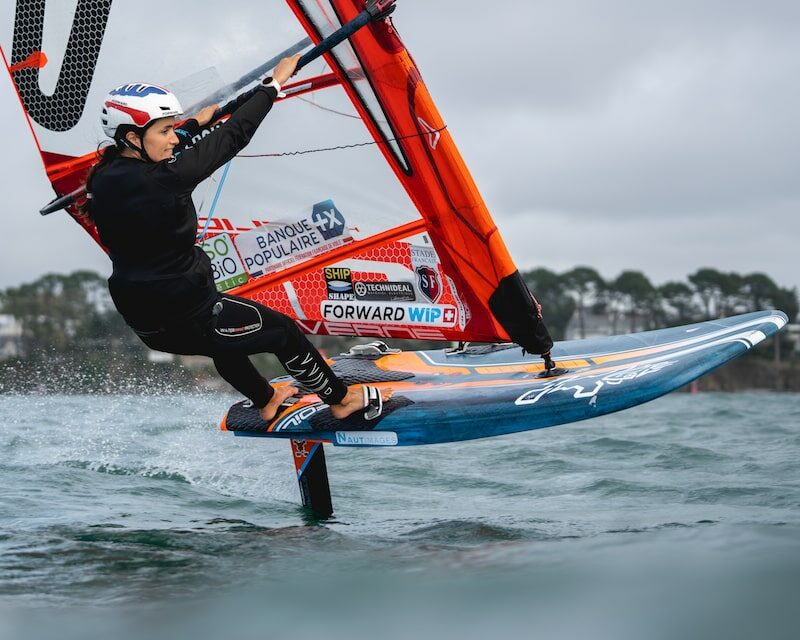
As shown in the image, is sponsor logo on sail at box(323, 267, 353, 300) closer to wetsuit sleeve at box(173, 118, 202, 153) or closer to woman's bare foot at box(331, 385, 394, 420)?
woman's bare foot at box(331, 385, 394, 420)

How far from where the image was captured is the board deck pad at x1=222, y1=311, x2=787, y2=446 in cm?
461

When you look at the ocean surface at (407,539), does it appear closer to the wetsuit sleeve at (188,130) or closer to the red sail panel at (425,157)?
the red sail panel at (425,157)

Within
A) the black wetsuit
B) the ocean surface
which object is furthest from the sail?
the ocean surface

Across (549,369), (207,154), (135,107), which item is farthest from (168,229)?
(549,369)

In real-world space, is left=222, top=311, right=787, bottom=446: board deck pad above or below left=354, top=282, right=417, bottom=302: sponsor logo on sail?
below

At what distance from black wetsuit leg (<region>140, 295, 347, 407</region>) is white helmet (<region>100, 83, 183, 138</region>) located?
85 cm


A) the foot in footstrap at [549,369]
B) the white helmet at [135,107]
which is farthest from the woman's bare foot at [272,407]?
the white helmet at [135,107]

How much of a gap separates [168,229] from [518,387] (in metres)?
1.86

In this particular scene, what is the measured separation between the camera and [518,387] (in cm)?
491

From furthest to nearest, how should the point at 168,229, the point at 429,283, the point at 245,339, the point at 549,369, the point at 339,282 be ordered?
the point at 339,282 < the point at 429,283 < the point at 549,369 < the point at 245,339 < the point at 168,229

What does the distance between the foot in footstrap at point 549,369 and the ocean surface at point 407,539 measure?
668 millimetres

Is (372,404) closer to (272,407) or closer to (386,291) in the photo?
(272,407)

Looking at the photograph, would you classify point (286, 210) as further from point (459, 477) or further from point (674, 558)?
point (674, 558)

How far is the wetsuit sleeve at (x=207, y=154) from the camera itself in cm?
403
